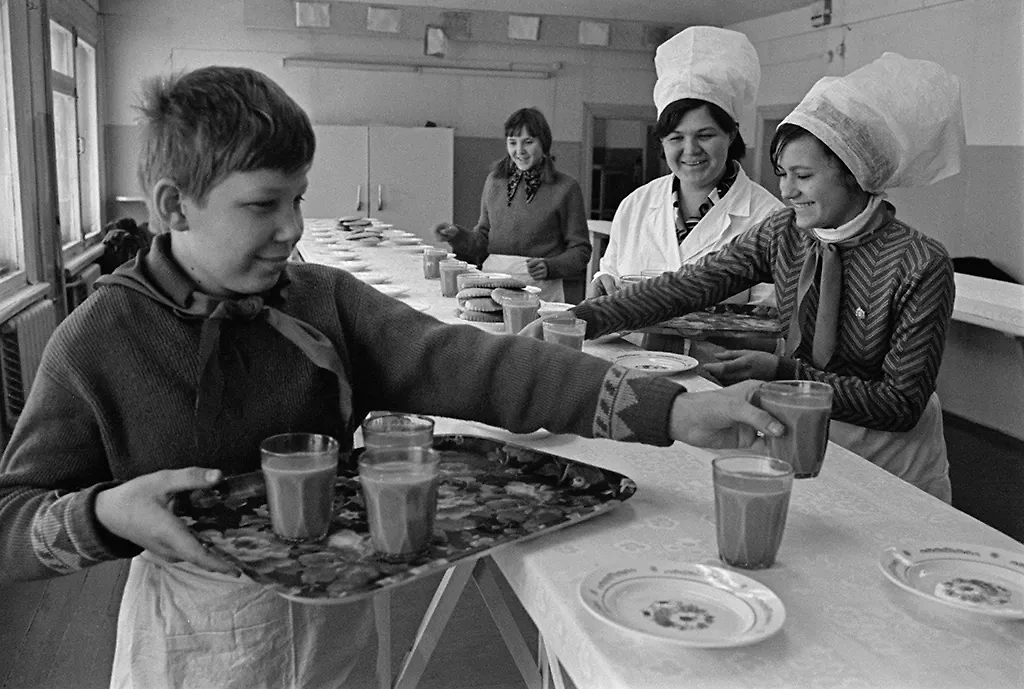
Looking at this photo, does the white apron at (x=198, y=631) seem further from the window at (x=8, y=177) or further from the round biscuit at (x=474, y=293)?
the window at (x=8, y=177)

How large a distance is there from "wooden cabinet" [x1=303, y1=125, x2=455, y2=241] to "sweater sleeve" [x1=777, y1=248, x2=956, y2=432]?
710 cm

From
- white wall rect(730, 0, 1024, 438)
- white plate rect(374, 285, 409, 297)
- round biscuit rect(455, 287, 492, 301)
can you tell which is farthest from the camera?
white wall rect(730, 0, 1024, 438)

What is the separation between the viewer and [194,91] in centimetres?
127

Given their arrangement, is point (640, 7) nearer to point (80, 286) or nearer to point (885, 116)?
point (80, 286)

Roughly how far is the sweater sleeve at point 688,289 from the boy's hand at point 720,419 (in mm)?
1053

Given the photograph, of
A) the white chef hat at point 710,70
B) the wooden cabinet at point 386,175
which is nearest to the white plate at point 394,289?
the white chef hat at point 710,70

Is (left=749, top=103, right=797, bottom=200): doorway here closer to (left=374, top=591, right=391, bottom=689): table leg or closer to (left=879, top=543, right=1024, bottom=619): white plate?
(left=374, top=591, right=391, bottom=689): table leg

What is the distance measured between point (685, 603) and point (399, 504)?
1.08 ft

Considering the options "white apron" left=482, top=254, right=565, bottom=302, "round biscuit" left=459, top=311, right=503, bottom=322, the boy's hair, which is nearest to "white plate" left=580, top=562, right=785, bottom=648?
the boy's hair

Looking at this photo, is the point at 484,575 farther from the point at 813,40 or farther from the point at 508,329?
the point at 813,40

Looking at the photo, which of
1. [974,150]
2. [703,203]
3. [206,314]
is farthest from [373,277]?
[974,150]

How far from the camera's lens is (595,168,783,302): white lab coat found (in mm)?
3156

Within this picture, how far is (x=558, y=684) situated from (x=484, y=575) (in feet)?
1.03

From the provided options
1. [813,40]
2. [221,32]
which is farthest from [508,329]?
[221,32]
